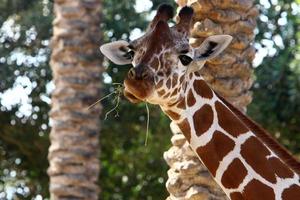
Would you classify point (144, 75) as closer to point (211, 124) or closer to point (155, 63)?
point (155, 63)

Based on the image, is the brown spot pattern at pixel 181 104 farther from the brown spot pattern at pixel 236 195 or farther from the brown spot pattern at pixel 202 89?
the brown spot pattern at pixel 236 195

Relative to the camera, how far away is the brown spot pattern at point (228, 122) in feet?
17.4

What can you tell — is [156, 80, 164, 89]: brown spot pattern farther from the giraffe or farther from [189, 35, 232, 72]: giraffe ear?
[189, 35, 232, 72]: giraffe ear

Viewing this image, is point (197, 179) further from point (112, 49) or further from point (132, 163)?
point (132, 163)

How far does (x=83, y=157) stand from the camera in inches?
339

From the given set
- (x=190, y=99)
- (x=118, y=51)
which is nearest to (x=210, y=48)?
(x=190, y=99)

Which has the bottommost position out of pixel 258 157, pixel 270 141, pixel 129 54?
pixel 258 157

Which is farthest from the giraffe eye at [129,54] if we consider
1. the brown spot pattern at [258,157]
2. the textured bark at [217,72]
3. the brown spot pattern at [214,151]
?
the textured bark at [217,72]

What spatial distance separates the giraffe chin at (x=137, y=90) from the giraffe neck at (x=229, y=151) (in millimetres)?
415

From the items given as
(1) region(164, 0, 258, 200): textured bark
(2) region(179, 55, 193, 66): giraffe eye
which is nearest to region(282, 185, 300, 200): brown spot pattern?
(2) region(179, 55, 193, 66): giraffe eye

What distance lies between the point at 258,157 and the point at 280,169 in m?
0.15

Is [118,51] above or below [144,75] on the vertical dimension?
above

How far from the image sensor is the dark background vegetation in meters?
12.3

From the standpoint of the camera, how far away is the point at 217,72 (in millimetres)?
6789
